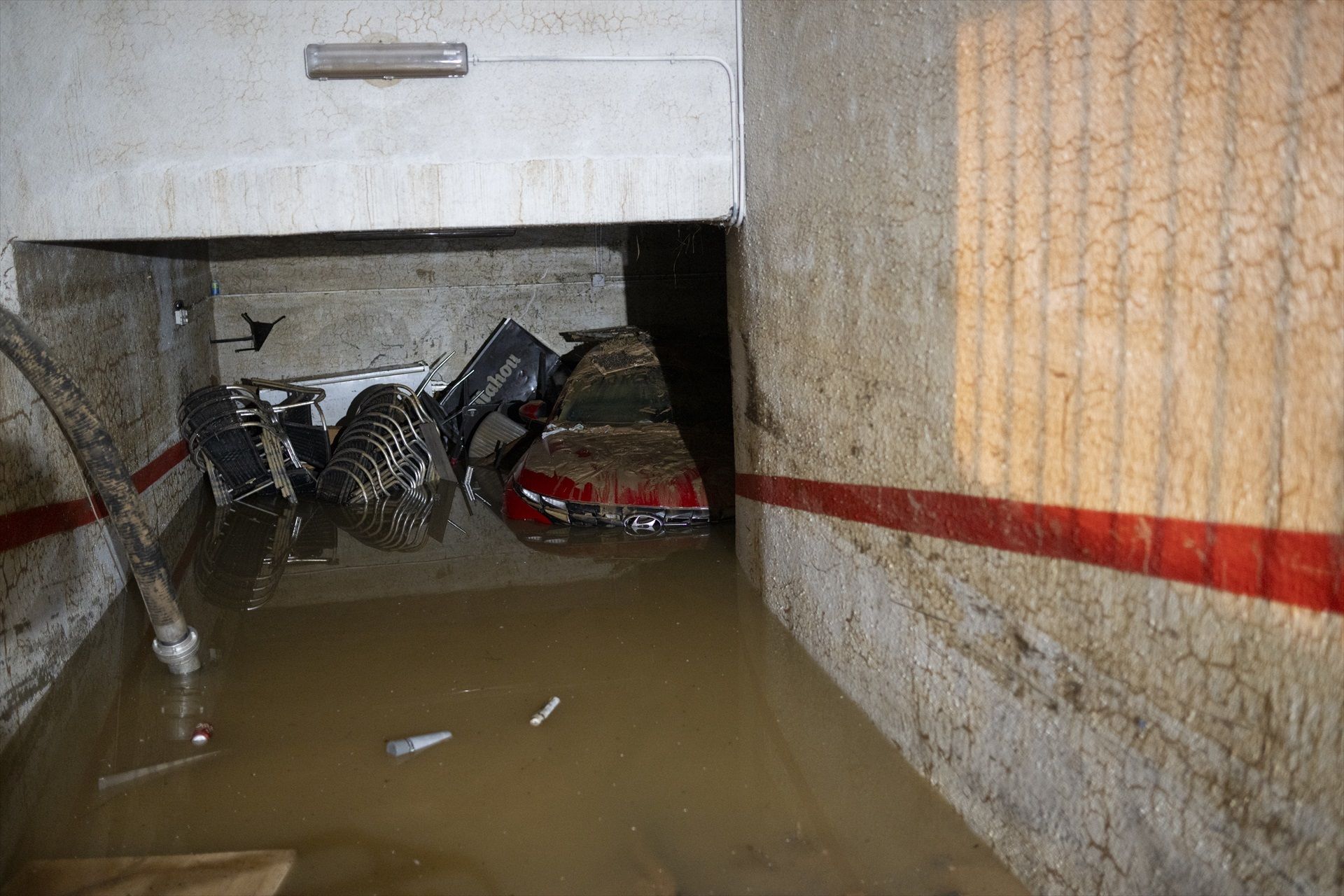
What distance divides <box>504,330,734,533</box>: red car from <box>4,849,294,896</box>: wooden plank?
112 inches

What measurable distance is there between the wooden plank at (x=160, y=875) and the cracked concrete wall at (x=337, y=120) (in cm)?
213

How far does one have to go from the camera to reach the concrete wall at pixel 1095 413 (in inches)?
57.5

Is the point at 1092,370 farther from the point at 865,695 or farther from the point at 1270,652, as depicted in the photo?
the point at 865,695

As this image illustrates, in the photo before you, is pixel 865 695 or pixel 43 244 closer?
pixel 865 695

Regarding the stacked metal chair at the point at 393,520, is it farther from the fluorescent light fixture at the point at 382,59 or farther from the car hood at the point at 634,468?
the fluorescent light fixture at the point at 382,59

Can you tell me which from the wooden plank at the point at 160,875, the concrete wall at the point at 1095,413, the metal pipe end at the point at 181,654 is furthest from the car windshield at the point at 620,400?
the wooden plank at the point at 160,875

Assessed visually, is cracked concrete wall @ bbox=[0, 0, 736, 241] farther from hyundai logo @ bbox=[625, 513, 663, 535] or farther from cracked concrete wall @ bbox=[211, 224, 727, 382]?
cracked concrete wall @ bbox=[211, 224, 727, 382]

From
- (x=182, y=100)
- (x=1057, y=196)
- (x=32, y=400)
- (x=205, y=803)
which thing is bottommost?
(x=205, y=803)

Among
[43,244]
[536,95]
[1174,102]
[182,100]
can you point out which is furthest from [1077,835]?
[43,244]

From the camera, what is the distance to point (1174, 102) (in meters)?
1.64

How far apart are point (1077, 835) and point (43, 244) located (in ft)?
13.7

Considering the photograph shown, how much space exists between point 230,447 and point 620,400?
2481mm

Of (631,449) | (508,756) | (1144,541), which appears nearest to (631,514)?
(631,449)

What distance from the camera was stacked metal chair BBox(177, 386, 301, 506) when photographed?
20.0 ft
